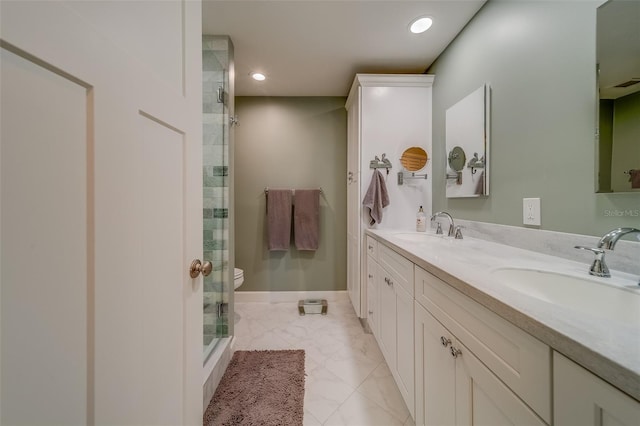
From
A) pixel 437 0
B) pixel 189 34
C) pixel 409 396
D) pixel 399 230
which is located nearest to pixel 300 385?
pixel 409 396

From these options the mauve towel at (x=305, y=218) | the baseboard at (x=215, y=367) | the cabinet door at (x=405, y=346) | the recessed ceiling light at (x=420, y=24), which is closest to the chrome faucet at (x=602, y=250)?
the cabinet door at (x=405, y=346)

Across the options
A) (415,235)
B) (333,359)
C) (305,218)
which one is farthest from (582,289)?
(305,218)

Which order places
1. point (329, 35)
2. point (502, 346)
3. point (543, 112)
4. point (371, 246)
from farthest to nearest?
point (371, 246), point (329, 35), point (543, 112), point (502, 346)

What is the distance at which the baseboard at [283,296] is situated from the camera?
269cm

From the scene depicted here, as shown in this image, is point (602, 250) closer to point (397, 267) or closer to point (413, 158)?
point (397, 267)

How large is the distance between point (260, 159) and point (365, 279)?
1.70 metres

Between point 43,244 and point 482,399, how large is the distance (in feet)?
3.23

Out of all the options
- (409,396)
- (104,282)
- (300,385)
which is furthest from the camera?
(300,385)

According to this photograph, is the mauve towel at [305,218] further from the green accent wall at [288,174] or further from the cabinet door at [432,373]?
the cabinet door at [432,373]

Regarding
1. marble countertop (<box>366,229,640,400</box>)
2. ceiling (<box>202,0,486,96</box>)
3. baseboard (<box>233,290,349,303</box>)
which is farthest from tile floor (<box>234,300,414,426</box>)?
ceiling (<box>202,0,486,96</box>)

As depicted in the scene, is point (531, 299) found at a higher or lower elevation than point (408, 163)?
lower

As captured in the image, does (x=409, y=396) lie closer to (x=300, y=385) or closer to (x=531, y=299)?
(x=300, y=385)

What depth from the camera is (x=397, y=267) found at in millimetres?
1274

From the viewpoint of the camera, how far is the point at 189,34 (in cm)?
75
